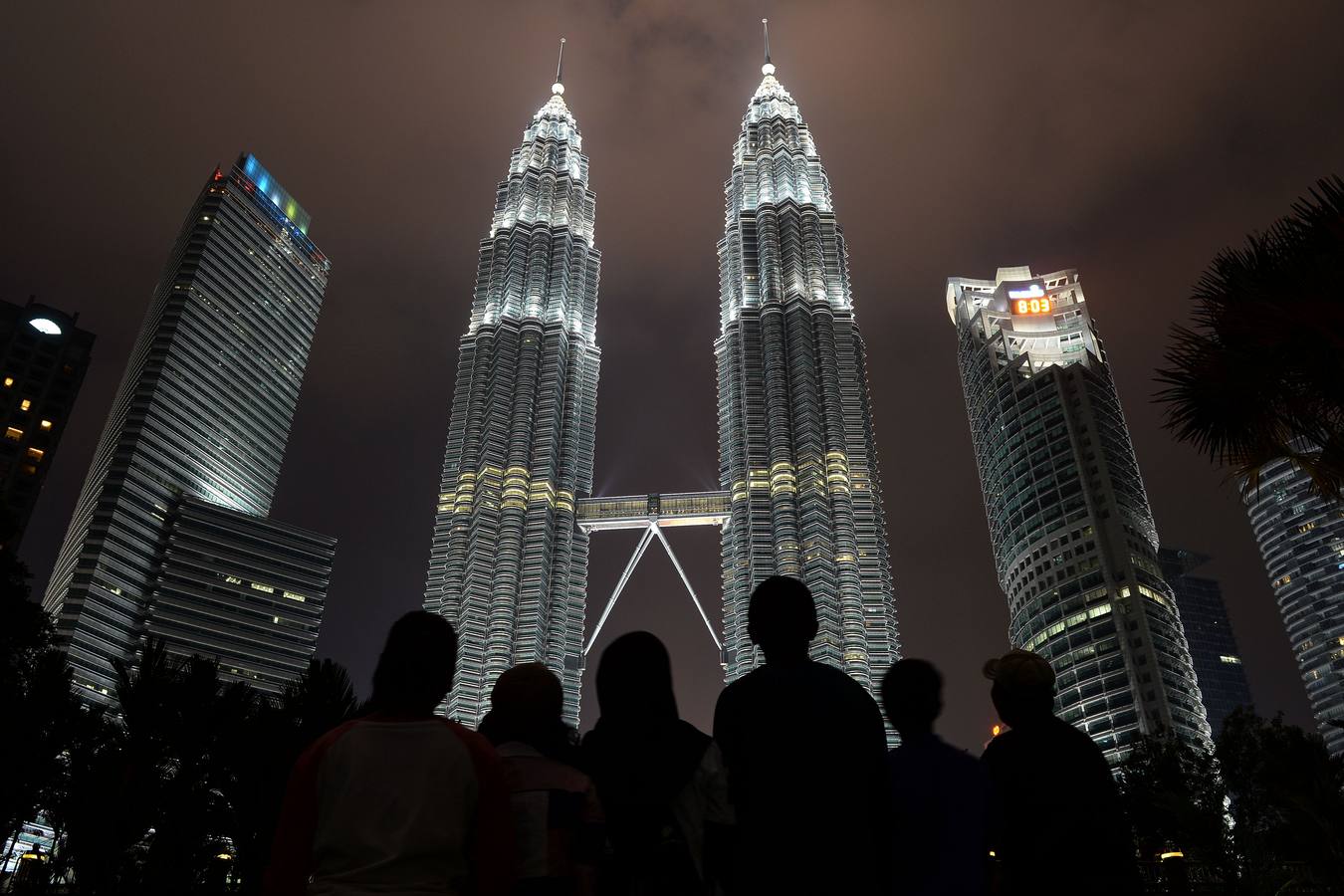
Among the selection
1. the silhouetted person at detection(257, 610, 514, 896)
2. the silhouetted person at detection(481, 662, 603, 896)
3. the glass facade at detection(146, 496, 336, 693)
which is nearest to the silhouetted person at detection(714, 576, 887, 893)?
the silhouetted person at detection(481, 662, 603, 896)

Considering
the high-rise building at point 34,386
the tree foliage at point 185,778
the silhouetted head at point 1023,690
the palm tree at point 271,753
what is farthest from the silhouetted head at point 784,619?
the high-rise building at point 34,386

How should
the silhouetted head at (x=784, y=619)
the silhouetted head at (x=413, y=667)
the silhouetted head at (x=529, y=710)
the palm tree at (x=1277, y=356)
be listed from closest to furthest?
the silhouetted head at (x=413, y=667), the silhouetted head at (x=529, y=710), the silhouetted head at (x=784, y=619), the palm tree at (x=1277, y=356)

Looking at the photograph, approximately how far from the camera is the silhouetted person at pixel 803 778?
160 inches

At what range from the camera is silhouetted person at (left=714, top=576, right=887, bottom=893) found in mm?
4055

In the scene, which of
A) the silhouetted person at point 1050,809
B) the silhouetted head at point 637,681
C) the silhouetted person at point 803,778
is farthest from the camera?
the silhouetted person at point 1050,809

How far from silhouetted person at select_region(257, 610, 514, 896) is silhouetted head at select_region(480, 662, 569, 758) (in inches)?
23.3

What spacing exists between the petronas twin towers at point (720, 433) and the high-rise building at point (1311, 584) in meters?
101

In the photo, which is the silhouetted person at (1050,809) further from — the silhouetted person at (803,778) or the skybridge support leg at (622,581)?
the skybridge support leg at (622,581)

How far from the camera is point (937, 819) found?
15.9ft

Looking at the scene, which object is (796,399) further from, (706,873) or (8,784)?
(706,873)

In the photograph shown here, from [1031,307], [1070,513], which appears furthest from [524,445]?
[1031,307]

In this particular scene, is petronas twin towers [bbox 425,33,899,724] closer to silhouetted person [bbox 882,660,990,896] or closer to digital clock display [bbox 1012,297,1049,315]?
digital clock display [bbox 1012,297,1049,315]

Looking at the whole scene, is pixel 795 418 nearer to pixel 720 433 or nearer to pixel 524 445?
pixel 720 433

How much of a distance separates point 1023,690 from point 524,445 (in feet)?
351
